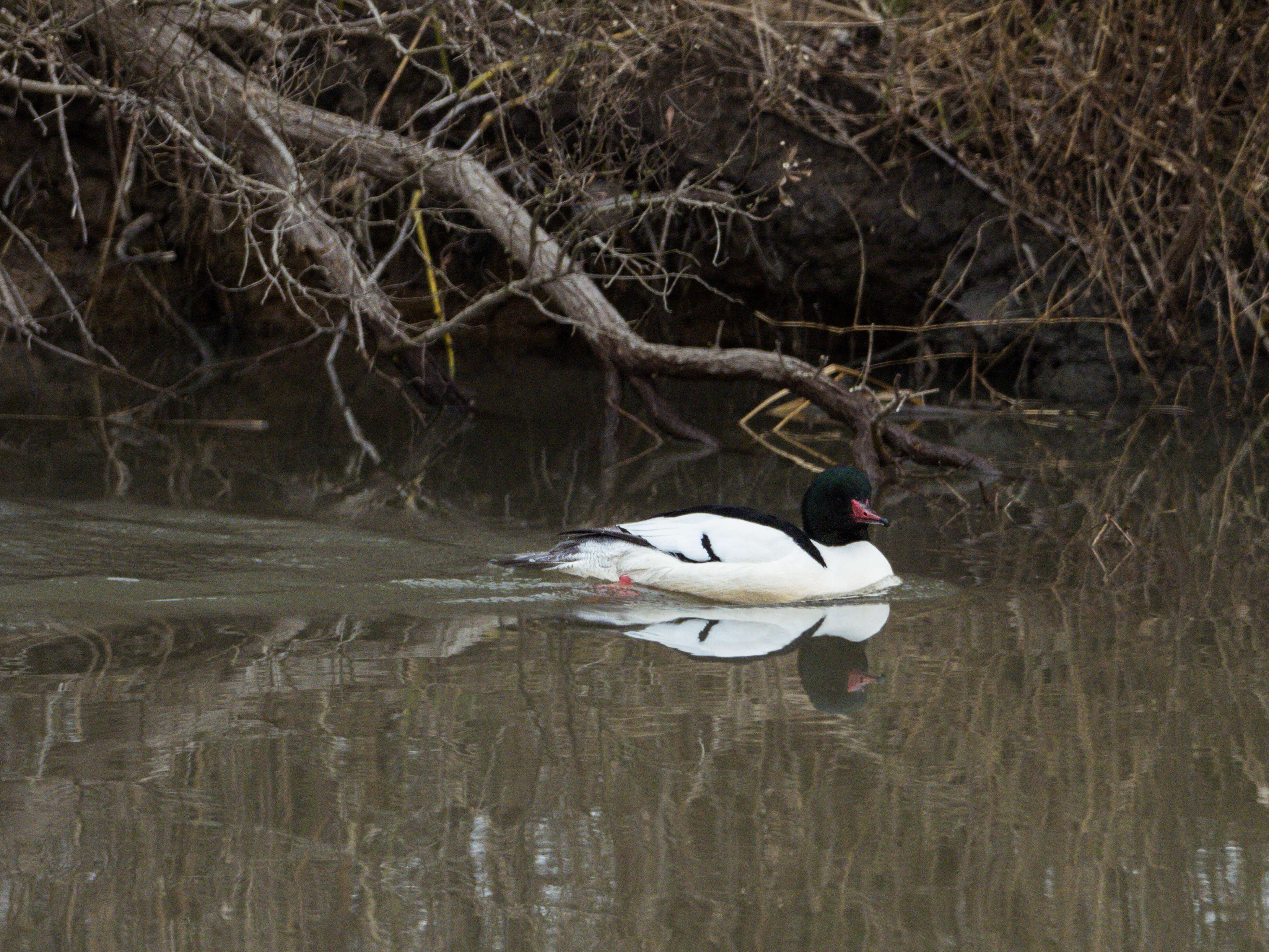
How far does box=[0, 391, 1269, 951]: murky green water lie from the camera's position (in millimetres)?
3197

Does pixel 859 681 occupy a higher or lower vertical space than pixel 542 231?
lower

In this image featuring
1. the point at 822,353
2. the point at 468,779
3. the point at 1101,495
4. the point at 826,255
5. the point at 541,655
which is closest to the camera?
the point at 468,779

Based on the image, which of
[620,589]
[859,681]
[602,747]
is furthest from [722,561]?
[602,747]

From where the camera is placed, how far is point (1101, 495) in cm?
803

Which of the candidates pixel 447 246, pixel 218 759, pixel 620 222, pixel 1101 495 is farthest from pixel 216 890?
pixel 447 246

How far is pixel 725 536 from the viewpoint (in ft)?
19.8

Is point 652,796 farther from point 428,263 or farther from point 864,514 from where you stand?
point 428,263

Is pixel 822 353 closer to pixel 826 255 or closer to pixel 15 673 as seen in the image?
pixel 826 255

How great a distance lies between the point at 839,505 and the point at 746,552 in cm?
56

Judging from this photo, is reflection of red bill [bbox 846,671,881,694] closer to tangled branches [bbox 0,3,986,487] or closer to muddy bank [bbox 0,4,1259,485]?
muddy bank [bbox 0,4,1259,485]

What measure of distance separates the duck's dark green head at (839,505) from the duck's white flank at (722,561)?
0.05 metres

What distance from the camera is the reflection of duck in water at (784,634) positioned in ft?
16.2

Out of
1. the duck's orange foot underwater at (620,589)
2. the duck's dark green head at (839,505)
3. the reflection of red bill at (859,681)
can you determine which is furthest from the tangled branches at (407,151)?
the reflection of red bill at (859,681)

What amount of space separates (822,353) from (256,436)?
563 cm
